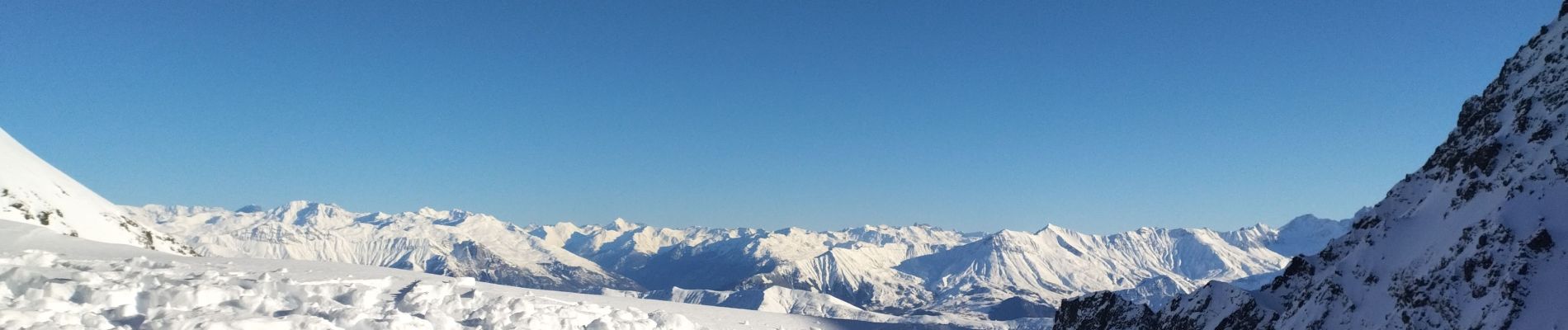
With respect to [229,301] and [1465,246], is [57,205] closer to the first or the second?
[229,301]

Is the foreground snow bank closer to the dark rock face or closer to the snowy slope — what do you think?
the snowy slope

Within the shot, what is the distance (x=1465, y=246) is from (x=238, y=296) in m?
74.2

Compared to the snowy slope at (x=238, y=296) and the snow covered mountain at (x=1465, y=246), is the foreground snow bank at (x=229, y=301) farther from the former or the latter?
the snow covered mountain at (x=1465, y=246)

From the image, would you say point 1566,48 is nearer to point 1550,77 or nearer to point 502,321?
point 1550,77

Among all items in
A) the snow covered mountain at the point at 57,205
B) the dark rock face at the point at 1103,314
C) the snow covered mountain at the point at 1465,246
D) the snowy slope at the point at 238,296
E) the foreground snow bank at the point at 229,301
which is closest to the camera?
the snow covered mountain at the point at 1465,246

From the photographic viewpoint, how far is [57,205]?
88750mm

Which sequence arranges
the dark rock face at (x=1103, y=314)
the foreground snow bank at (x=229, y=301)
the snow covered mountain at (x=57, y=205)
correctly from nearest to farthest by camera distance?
1. the foreground snow bank at (x=229, y=301)
2. the dark rock face at (x=1103, y=314)
3. the snow covered mountain at (x=57, y=205)

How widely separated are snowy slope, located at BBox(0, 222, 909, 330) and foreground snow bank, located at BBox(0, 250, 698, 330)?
78 mm

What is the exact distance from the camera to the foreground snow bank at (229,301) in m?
43.7

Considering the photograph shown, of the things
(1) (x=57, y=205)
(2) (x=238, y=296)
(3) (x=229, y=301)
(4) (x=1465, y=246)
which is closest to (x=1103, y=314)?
(4) (x=1465, y=246)

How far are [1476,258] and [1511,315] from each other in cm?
538

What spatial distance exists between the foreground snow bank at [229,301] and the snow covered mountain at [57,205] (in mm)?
29594

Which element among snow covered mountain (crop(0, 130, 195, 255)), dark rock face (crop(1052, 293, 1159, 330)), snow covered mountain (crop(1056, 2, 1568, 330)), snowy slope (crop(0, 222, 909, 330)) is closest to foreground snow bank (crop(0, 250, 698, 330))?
snowy slope (crop(0, 222, 909, 330))

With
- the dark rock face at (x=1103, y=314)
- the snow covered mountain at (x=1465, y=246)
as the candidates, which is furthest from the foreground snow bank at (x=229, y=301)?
the snow covered mountain at (x=1465, y=246)
